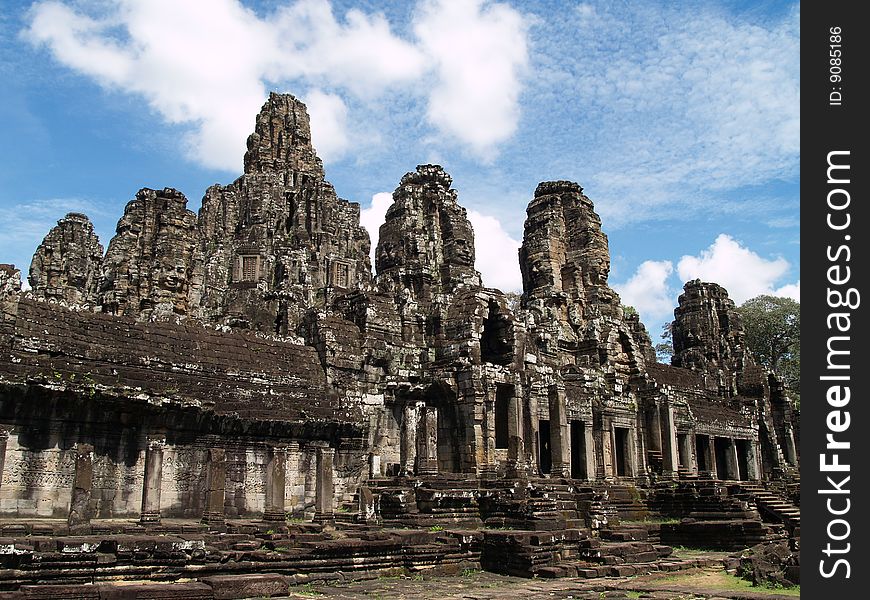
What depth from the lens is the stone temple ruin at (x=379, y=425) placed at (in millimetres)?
14477

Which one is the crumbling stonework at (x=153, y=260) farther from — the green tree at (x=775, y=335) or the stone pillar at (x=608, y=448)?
the green tree at (x=775, y=335)

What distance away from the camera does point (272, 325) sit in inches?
1346

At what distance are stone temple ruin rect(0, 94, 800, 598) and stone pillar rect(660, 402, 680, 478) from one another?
0.10m

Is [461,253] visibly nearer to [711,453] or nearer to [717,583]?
[711,453]

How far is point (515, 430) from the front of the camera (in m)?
25.2

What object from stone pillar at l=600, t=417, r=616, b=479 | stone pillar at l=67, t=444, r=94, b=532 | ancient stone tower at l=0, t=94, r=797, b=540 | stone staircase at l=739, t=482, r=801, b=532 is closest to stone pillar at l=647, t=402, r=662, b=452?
ancient stone tower at l=0, t=94, r=797, b=540

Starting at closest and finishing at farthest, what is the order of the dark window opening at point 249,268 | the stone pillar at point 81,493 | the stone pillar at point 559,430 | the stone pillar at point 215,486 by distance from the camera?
the stone pillar at point 81,493
the stone pillar at point 215,486
the stone pillar at point 559,430
the dark window opening at point 249,268

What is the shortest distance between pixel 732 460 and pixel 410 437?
20783 millimetres

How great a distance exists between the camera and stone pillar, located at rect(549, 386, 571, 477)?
2638 cm

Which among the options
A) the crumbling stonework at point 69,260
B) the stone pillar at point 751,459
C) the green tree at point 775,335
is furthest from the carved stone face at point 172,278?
the green tree at point 775,335

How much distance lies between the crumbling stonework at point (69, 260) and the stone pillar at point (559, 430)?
2946 centimetres
